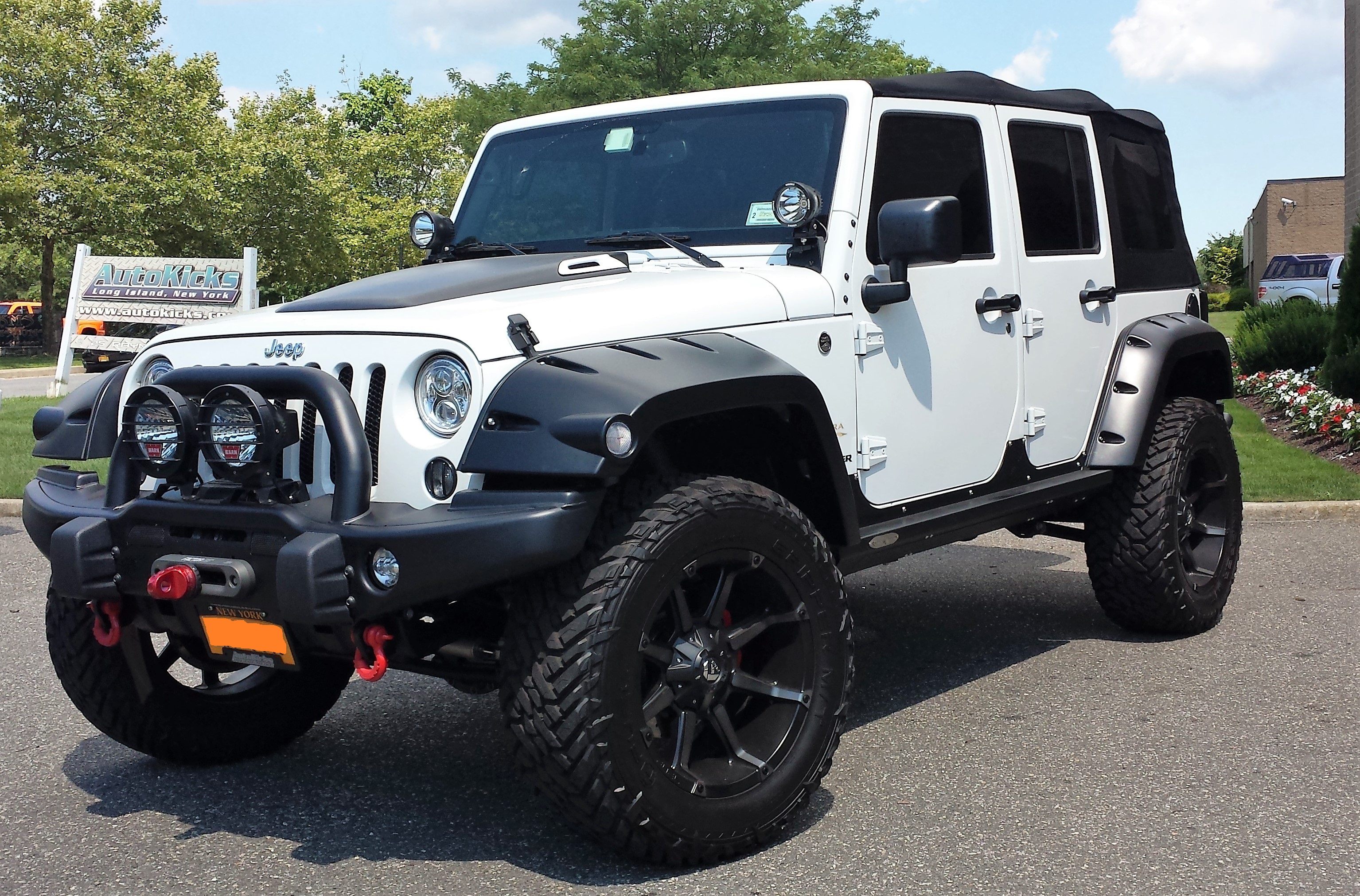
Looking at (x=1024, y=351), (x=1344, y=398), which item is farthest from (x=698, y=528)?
(x=1344, y=398)

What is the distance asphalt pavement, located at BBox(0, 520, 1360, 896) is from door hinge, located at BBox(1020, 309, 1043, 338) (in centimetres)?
132

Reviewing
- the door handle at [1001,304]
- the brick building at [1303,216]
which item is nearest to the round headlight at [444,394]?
the door handle at [1001,304]

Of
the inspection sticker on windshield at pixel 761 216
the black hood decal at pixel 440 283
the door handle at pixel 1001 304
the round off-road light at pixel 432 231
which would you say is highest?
the round off-road light at pixel 432 231

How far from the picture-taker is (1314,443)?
11.4 meters

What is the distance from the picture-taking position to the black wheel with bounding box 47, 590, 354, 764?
13.2ft

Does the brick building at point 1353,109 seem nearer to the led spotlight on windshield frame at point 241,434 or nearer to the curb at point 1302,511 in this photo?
the curb at point 1302,511

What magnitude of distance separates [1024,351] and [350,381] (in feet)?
8.54

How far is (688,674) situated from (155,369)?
5.74ft

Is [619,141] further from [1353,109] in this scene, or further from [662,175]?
[1353,109]

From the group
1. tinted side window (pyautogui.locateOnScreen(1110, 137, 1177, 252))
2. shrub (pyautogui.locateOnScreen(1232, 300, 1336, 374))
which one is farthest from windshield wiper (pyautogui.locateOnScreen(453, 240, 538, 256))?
shrub (pyautogui.locateOnScreen(1232, 300, 1336, 374))

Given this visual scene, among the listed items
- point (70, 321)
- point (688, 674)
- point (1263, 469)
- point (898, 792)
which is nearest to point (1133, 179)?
point (898, 792)

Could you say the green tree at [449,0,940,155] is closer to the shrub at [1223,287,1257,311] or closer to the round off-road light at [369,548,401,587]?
the shrub at [1223,287,1257,311]

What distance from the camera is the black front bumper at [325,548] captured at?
3.09 metres

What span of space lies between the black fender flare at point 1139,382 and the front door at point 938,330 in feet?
2.28
